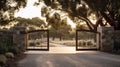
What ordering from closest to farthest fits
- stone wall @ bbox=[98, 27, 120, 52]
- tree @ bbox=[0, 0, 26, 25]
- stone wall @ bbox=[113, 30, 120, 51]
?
1. tree @ bbox=[0, 0, 26, 25]
2. stone wall @ bbox=[113, 30, 120, 51]
3. stone wall @ bbox=[98, 27, 120, 52]

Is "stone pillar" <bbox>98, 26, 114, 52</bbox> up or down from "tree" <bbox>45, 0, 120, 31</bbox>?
down

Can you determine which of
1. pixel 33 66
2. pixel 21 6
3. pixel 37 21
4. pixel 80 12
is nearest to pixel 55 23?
pixel 80 12

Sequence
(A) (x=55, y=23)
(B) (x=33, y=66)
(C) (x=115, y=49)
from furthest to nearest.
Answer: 1. (A) (x=55, y=23)
2. (C) (x=115, y=49)
3. (B) (x=33, y=66)

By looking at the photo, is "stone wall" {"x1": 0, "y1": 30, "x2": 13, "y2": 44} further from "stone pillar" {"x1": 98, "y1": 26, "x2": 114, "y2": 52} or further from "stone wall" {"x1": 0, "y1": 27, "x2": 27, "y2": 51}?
"stone pillar" {"x1": 98, "y1": 26, "x2": 114, "y2": 52}

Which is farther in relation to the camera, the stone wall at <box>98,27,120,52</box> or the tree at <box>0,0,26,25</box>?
the stone wall at <box>98,27,120,52</box>

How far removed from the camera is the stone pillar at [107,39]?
34250 millimetres

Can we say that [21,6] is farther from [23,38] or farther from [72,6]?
[72,6]

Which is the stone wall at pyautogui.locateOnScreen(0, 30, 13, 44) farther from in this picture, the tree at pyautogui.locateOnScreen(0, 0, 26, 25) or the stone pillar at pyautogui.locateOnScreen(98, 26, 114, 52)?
the stone pillar at pyautogui.locateOnScreen(98, 26, 114, 52)

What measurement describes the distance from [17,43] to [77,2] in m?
8.51

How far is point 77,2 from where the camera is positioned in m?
37.5

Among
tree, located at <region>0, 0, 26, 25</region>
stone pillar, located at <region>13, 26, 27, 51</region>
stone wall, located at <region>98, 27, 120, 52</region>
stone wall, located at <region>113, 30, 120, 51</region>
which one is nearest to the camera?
tree, located at <region>0, 0, 26, 25</region>

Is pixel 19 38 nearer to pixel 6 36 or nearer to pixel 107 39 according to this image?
pixel 6 36

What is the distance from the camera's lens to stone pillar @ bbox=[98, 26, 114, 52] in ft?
112

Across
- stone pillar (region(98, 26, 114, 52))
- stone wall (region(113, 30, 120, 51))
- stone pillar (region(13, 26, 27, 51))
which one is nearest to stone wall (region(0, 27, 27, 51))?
stone pillar (region(13, 26, 27, 51))
